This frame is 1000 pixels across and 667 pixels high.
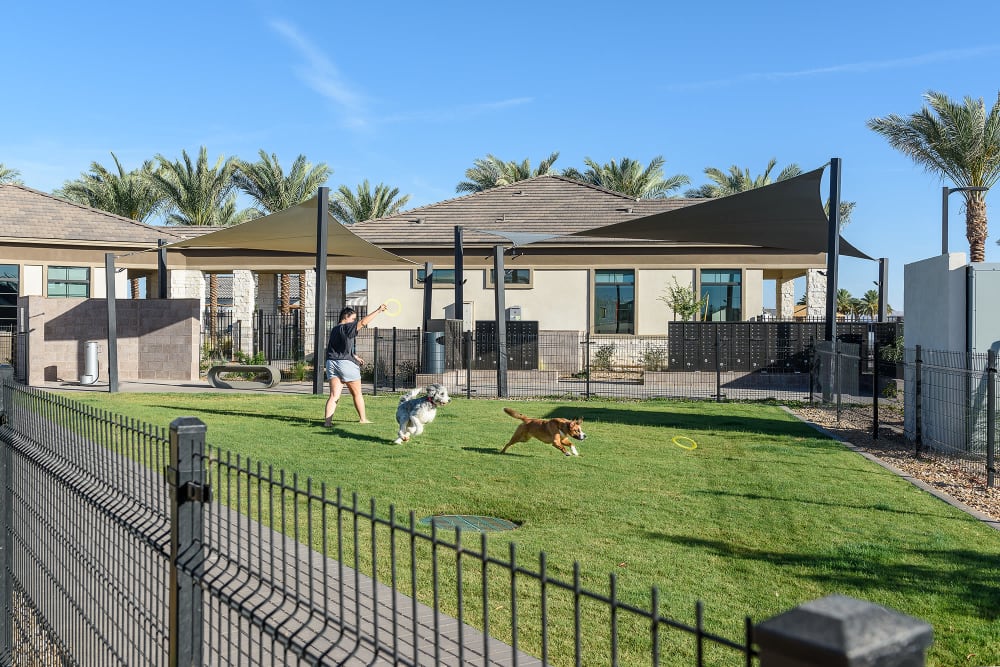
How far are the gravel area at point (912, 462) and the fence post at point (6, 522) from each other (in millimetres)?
8556

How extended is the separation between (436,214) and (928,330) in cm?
2363

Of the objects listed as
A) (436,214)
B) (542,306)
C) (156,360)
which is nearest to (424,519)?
(156,360)

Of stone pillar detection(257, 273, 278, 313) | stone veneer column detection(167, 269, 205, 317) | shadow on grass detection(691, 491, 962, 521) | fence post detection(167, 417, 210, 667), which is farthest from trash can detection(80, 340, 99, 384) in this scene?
fence post detection(167, 417, 210, 667)

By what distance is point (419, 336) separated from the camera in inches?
912

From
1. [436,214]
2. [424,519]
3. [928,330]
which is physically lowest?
[424,519]

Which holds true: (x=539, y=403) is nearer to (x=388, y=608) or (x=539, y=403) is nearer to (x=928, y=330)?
(x=928, y=330)

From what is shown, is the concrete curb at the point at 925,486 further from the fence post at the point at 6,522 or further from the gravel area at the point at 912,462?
the fence post at the point at 6,522

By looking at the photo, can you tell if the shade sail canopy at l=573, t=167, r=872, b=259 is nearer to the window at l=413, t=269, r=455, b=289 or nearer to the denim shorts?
the denim shorts

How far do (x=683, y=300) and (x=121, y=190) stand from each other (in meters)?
28.4

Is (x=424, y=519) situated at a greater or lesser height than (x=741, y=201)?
lesser

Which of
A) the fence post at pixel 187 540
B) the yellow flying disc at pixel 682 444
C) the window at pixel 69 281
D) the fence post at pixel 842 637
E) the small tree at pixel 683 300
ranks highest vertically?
the window at pixel 69 281

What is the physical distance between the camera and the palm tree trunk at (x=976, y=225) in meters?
31.6

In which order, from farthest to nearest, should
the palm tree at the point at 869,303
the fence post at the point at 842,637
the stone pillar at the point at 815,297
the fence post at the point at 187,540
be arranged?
the palm tree at the point at 869,303, the stone pillar at the point at 815,297, the fence post at the point at 187,540, the fence post at the point at 842,637

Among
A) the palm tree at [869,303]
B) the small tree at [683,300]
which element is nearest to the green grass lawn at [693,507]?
the small tree at [683,300]
